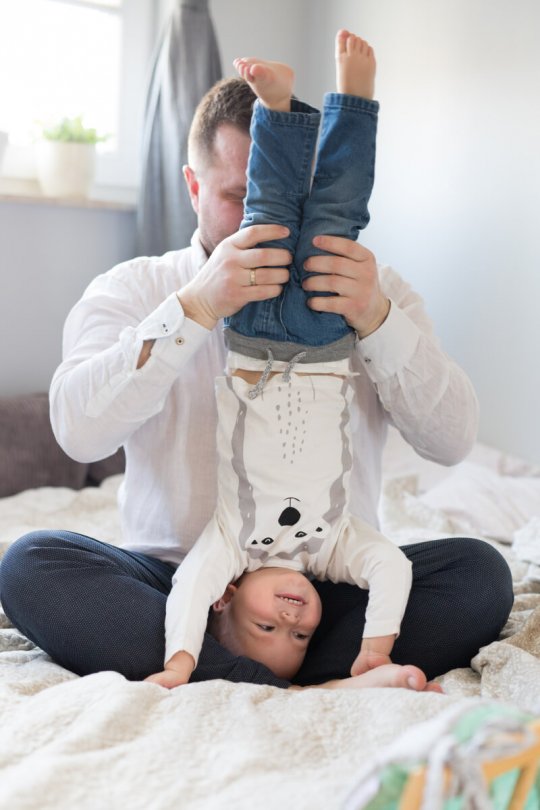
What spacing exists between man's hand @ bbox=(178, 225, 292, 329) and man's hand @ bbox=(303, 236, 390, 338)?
4 centimetres

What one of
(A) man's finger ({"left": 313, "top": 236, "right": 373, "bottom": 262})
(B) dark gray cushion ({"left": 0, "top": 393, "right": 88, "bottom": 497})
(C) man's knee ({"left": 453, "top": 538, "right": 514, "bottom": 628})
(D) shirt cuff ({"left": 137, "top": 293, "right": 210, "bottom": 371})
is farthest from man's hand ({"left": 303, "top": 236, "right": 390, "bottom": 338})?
(B) dark gray cushion ({"left": 0, "top": 393, "right": 88, "bottom": 497})

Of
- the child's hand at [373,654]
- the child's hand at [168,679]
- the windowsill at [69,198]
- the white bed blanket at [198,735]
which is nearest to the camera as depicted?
the white bed blanket at [198,735]

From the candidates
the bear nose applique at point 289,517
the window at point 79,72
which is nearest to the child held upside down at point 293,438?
the bear nose applique at point 289,517

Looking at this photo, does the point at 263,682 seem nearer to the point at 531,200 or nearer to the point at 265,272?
the point at 265,272

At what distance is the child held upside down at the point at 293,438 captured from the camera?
116 centimetres

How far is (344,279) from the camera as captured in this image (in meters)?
1.19

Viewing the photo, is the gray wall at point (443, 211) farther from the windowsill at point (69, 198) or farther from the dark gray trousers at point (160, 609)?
the dark gray trousers at point (160, 609)

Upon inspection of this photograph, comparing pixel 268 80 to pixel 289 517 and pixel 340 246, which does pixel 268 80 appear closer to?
pixel 340 246

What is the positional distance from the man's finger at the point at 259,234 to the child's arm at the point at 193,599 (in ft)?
1.25

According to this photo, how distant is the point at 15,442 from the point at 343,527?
1340 mm

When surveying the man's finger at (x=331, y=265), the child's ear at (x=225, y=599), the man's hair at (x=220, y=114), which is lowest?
the child's ear at (x=225, y=599)

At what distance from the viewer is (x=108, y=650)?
1.14 metres

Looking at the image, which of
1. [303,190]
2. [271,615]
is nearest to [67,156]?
[303,190]

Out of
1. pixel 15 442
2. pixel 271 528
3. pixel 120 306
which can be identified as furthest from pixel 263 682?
pixel 15 442
